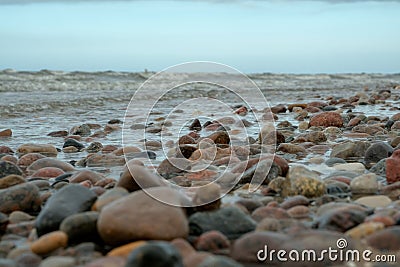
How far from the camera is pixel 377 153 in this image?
3520 millimetres

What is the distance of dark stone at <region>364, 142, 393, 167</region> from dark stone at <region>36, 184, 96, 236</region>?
2.18 metres

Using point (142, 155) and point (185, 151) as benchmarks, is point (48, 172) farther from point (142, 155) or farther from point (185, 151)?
point (185, 151)

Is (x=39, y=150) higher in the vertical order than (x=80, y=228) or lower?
lower

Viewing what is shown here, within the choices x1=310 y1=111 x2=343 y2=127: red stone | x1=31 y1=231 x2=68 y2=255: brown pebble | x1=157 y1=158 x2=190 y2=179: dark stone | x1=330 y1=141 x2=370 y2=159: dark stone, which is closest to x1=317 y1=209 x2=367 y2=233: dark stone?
x1=31 y1=231 x2=68 y2=255: brown pebble

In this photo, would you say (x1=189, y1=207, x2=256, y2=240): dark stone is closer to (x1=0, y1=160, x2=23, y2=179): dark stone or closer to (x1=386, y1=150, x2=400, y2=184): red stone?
(x1=386, y1=150, x2=400, y2=184): red stone

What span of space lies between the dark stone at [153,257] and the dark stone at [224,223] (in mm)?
450

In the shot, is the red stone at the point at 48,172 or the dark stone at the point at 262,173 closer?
the dark stone at the point at 262,173

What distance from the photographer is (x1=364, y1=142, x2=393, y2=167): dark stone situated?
3.50 m

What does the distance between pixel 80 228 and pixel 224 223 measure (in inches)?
22.3

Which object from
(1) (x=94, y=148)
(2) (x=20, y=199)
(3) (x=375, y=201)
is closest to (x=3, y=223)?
(2) (x=20, y=199)

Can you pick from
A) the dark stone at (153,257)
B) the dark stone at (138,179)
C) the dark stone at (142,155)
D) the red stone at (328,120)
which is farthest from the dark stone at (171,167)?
the red stone at (328,120)

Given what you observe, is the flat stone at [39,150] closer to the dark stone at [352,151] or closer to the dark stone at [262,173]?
the dark stone at [262,173]

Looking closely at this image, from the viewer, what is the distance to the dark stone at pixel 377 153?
3504 millimetres

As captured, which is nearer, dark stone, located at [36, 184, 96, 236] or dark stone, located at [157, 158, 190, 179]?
dark stone, located at [36, 184, 96, 236]
